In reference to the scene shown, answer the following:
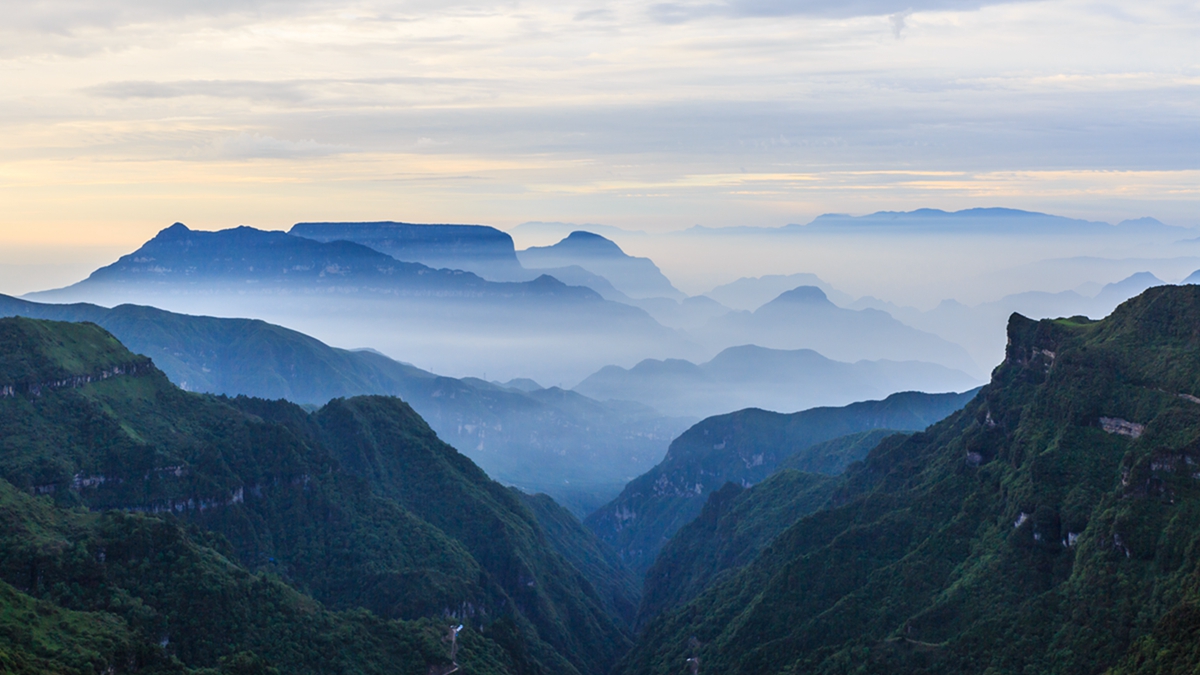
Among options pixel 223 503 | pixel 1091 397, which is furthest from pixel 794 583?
pixel 223 503

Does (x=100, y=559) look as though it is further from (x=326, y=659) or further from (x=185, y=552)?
(x=326, y=659)

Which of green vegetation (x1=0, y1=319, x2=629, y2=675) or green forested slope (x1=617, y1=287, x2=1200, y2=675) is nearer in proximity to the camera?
green forested slope (x1=617, y1=287, x2=1200, y2=675)

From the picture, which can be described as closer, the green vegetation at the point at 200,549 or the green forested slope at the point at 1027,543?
the green forested slope at the point at 1027,543

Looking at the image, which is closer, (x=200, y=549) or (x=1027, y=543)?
(x=1027, y=543)
